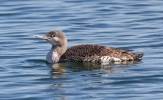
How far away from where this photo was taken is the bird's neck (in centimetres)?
1709

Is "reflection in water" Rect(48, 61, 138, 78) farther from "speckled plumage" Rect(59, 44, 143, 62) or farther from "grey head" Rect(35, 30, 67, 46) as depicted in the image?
"grey head" Rect(35, 30, 67, 46)

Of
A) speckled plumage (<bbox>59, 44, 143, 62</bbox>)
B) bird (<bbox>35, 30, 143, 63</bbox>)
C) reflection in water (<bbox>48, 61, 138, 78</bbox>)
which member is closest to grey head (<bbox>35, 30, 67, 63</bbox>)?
bird (<bbox>35, 30, 143, 63</bbox>)

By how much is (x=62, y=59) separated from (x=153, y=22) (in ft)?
20.4

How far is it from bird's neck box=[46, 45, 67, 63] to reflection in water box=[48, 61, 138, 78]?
0.52 feet

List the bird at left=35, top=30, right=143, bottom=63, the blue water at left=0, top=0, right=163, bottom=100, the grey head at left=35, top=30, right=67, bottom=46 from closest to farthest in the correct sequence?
the blue water at left=0, top=0, right=163, bottom=100 < the bird at left=35, top=30, right=143, bottom=63 < the grey head at left=35, top=30, right=67, bottom=46

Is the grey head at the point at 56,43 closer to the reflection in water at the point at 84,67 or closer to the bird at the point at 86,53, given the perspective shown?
the bird at the point at 86,53

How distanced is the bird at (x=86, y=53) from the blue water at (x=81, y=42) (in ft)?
0.65

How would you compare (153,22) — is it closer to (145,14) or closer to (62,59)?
(145,14)

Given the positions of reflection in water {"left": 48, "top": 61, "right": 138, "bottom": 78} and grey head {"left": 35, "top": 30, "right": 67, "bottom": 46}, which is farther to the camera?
grey head {"left": 35, "top": 30, "right": 67, "bottom": 46}

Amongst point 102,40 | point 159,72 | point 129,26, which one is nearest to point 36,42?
point 102,40

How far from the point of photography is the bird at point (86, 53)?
16.7m

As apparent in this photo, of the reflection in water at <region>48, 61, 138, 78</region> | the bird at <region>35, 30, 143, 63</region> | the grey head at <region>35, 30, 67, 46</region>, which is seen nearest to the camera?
the reflection in water at <region>48, 61, 138, 78</region>

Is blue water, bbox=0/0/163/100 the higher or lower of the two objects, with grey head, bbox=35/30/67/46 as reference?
lower

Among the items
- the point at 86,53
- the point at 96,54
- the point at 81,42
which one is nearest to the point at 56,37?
the point at 86,53
